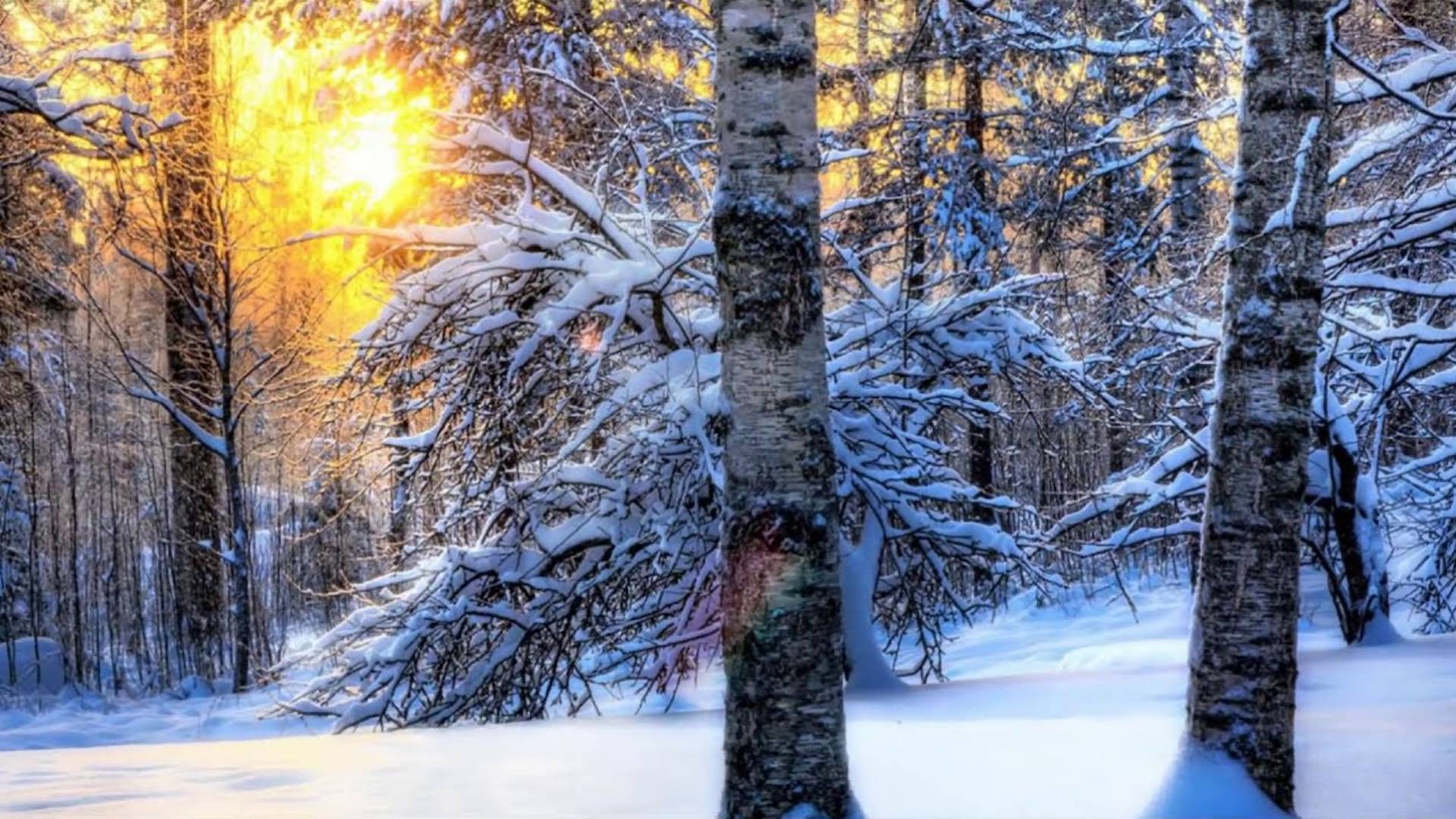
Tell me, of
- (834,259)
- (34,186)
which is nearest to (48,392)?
(34,186)

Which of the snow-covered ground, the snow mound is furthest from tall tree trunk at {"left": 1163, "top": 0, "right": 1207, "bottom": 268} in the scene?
the snow mound

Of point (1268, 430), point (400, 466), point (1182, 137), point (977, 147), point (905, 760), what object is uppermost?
point (977, 147)

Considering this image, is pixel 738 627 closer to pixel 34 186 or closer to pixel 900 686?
pixel 900 686

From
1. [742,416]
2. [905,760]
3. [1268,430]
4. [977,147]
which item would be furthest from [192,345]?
[1268,430]

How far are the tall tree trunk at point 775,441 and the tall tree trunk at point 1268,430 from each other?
47.9 inches

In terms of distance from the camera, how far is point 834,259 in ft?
30.9

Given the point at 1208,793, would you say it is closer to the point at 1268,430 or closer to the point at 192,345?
the point at 1268,430

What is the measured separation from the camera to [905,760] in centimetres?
502

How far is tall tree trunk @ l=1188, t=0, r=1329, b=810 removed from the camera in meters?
3.96

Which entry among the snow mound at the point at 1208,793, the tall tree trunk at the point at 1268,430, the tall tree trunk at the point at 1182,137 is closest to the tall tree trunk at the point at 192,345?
the tall tree trunk at the point at 1182,137

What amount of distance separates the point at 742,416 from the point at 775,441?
0.12m

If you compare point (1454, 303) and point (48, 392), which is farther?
point (48, 392)

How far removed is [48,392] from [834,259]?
10.9 m

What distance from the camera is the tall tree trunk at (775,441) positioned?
3.68m
